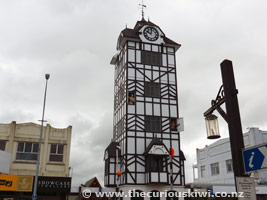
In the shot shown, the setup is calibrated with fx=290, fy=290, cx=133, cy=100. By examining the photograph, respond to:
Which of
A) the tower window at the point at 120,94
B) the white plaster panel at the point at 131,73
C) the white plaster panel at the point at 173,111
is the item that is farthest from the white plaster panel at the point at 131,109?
the white plaster panel at the point at 173,111

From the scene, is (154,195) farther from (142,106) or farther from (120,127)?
(142,106)

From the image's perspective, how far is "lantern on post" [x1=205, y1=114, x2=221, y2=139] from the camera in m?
7.15

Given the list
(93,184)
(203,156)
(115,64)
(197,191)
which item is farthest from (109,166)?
(203,156)

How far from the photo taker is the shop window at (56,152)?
3377 cm

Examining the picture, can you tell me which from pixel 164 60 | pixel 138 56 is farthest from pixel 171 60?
pixel 138 56

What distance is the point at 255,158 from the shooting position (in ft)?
19.0

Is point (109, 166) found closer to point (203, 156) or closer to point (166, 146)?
point (166, 146)

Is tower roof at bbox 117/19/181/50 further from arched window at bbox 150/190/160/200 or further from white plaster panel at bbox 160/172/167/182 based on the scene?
arched window at bbox 150/190/160/200

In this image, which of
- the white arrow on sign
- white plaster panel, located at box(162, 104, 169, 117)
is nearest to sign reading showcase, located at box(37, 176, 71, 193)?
white plaster panel, located at box(162, 104, 169, 117)

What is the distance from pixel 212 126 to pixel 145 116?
2985 cm

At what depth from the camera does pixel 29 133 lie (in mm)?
33750

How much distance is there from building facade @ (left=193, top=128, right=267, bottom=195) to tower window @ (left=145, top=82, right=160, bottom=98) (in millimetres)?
14005

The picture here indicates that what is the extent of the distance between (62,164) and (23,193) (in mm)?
5273

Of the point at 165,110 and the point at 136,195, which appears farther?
the point at 165,110
